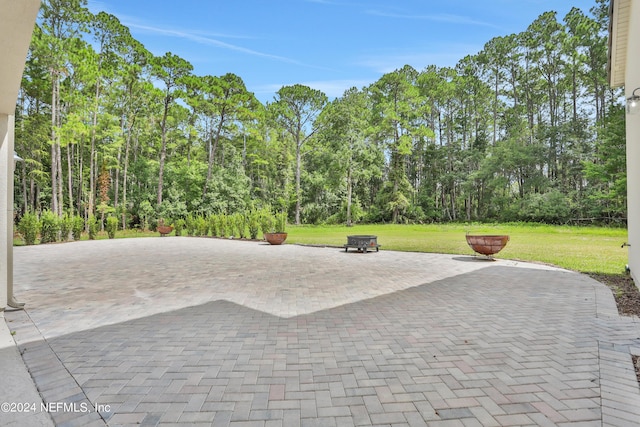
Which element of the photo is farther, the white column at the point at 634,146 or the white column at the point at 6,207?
the white column at the point at 634,146

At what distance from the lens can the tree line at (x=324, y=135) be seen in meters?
20.2

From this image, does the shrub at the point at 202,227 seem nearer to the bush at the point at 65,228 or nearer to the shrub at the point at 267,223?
the shrub at the point at 267,223

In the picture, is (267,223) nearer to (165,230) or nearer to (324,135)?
(165,230)

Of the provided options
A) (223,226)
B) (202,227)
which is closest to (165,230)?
(202,227)

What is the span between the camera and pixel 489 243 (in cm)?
884

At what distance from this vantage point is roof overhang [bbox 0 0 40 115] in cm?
288

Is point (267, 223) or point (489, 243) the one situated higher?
point (267, 223)

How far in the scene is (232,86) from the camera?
27.0 m

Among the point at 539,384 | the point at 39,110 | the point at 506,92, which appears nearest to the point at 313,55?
the point at 539,384

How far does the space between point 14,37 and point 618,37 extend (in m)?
9.82

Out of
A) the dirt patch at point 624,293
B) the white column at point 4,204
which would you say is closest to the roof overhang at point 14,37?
the white column at point 4,204

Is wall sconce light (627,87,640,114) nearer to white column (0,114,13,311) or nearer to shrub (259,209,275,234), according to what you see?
white column (0,114,13,311)

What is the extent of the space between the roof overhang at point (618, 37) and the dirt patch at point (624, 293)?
4690 mm

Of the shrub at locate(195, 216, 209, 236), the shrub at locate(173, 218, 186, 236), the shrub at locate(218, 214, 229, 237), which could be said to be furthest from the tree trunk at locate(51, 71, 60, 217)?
the shrub at locate(218, 214, 229, 237)
